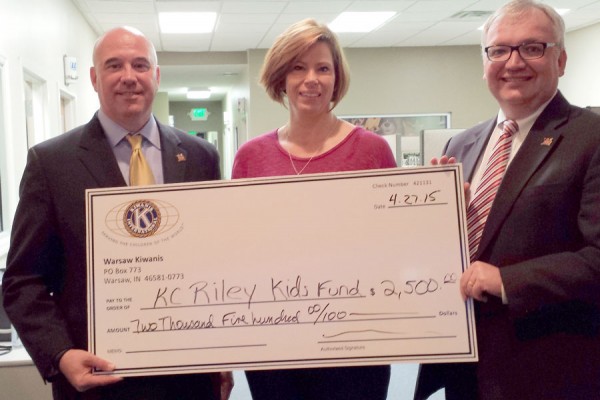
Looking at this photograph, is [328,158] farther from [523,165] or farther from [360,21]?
[360,21]

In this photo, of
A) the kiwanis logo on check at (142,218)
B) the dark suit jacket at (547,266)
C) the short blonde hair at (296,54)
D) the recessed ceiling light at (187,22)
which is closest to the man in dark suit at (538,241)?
the dark suit jacket at (547,266)

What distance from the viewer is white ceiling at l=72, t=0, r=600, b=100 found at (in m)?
6.89

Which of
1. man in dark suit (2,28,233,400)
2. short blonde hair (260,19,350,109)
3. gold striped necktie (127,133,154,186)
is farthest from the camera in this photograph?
short blonde hair (260,19,350,109)

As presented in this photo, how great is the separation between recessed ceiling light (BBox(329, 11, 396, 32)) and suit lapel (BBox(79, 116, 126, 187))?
614 cm

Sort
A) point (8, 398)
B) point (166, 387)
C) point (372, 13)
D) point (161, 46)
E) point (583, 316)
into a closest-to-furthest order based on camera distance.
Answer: point (583, 316)
point (166, 387)
point (8, 398)
point (372, 13)
point (161, 46)

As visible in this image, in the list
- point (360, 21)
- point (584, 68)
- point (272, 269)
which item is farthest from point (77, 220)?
point (584, 68)

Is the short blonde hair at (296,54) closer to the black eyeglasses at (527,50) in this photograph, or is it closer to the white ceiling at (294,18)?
the black eyeglasses at (527,50)

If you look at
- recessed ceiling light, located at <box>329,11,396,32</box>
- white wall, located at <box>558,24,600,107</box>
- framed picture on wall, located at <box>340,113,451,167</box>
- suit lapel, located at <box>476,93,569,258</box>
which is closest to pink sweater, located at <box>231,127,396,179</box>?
suit lapel, located at <box>476,93,569,258</box>

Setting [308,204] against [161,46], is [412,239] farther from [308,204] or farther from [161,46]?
[161,46]

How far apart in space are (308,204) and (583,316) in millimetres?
719

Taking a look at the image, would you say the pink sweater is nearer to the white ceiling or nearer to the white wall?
the white ceiling

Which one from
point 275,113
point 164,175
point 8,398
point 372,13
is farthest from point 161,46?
point 164,175

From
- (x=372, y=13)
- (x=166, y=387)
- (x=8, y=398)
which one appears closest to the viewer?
(x=166, y=387)

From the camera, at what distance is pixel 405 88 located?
10.2 metres
